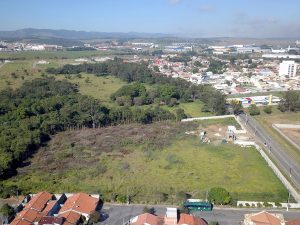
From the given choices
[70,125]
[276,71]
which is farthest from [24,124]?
[276,71]

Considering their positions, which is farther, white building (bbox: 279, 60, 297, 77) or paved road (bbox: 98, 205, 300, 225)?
white building (bbox: 279, 60, 297, 77)

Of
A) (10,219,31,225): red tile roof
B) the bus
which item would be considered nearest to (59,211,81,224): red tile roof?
(10,219,31,225): red tile roof

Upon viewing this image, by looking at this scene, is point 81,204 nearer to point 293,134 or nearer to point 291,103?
point 293,134


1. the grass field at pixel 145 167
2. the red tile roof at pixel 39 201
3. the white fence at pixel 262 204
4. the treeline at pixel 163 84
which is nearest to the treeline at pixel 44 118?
the grass field at pixel 145 167

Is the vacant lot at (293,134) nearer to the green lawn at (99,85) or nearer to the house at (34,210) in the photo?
the green lawn at (99,85)

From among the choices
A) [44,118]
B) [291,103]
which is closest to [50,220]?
[44,118]

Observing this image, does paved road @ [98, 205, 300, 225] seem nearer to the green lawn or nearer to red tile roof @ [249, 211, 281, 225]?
red tile roof @ [249, 211, 281, 225]
